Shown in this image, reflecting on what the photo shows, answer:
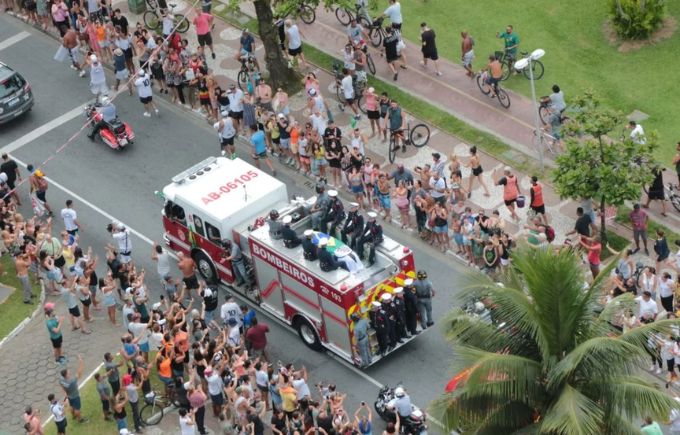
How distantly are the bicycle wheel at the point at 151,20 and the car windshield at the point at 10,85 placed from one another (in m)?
6.16

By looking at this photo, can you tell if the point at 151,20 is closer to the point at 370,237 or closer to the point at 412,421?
the point at 370,237

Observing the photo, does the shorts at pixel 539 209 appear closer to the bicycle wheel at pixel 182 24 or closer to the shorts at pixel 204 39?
the shorts at pixel 204 39

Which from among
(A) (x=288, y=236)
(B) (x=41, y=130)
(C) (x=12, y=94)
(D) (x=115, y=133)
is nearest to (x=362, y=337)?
(A) (x=288, y=236)

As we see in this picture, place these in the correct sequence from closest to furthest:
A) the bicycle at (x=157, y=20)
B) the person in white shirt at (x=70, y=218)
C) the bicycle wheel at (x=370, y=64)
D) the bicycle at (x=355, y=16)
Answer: the person in white shirt at (x=70, y=218), the bicycle wheel at (x=370, y=64), the bicycle at (x=355, y=16), the bicycle at (x=157, y=20)

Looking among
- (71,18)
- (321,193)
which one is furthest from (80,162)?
(321,193)

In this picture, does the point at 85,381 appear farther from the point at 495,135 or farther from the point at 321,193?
the point at 495,135

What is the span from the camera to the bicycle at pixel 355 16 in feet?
149

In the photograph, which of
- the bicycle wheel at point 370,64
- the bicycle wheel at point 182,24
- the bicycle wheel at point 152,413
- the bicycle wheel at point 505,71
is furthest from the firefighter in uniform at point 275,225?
the bicycle wheel at point 182,24

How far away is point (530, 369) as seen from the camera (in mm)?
25031

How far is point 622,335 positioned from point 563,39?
22301 mm

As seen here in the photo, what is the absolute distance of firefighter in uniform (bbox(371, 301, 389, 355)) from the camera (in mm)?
32875

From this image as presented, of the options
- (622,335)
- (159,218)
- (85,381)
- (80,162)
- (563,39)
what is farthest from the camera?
(563,39)

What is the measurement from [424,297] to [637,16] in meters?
15.4

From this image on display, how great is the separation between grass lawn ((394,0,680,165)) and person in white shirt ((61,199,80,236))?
13851 millimetres
